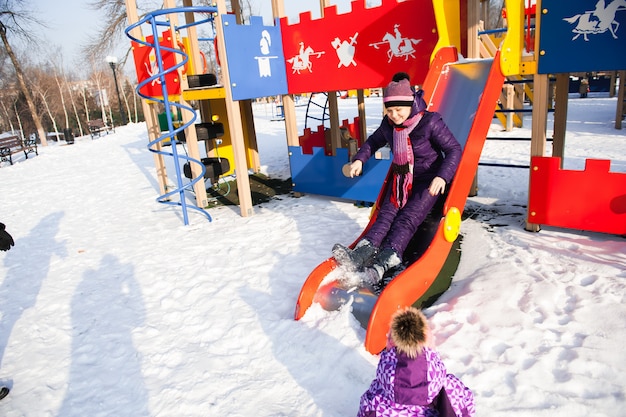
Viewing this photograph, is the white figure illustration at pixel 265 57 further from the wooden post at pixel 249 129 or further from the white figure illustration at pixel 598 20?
the white figure illustration at pixel 598 20

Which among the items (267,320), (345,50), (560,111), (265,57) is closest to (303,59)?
(265,57)

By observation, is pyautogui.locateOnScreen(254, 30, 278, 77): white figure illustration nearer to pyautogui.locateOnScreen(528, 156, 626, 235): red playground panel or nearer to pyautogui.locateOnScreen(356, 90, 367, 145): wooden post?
pyautogui.locateOnScreen(356, 90, 367, 145): wooden post

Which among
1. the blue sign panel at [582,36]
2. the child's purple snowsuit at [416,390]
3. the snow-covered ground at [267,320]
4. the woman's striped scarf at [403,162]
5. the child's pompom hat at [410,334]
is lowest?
the snow-covered ground at [267,320]

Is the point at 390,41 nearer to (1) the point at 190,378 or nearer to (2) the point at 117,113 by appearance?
(1) the point at 190,378

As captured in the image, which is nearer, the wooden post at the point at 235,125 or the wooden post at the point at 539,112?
the wooden post at the point at 539,112

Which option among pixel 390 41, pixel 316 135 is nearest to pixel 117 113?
pixel 316 135

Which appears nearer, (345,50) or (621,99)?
(345,50)

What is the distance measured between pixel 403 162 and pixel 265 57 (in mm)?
3396

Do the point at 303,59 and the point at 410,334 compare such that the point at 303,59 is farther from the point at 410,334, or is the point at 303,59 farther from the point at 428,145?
the point at 410,334

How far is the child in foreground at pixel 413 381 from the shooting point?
74.9 inches

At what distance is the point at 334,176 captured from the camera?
6.47 meters

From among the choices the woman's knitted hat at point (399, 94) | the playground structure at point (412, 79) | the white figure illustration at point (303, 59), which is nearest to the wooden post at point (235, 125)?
the playground structure at point (412, 79)

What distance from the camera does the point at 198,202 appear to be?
7141 mm

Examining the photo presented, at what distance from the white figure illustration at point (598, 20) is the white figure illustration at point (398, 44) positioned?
1.78m
